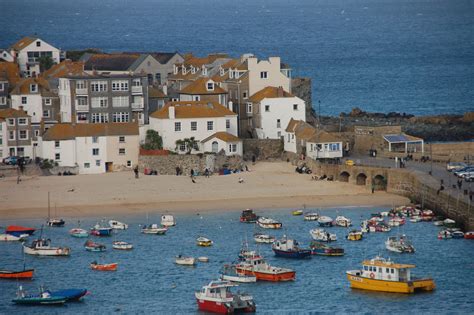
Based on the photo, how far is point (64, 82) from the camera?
3989 inches

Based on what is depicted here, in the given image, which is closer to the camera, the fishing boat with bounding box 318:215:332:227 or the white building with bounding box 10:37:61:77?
the fishing boat with bounding box 318:215:332:227

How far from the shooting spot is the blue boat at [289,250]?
75.9m

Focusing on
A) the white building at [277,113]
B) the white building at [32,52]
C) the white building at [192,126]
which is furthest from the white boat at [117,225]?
the white building at [32,52]

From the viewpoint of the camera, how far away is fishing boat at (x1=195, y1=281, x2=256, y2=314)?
65.6 m

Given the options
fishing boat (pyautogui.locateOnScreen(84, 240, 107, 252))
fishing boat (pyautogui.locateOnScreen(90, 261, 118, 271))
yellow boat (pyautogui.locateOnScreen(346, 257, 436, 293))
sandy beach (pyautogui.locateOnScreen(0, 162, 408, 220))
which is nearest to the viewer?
yellow boat (pyautogui.locateOnScreen(346, 257, 436, 293))

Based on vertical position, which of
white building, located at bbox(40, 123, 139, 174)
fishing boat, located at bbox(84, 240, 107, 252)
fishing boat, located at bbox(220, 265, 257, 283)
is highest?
white building, located at bbox(40, 123, 139, 174)

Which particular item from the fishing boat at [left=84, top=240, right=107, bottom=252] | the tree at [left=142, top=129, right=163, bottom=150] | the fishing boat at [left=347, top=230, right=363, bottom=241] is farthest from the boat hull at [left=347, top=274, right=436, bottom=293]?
the tree at [left=142, top=129, right=163, bottom=150]

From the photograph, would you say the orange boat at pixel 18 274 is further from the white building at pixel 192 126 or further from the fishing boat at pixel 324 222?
the white building at pixel 192 126

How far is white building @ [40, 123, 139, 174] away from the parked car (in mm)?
17258

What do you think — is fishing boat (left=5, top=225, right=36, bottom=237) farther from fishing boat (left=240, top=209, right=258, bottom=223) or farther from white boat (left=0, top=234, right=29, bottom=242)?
fishing boat (left=240, top=209, right=258, bottom=223)

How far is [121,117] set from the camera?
101 meters

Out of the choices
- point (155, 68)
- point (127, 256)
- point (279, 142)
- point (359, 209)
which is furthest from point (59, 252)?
point (155, 68)

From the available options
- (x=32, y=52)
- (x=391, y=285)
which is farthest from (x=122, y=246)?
(x=32, y=52)

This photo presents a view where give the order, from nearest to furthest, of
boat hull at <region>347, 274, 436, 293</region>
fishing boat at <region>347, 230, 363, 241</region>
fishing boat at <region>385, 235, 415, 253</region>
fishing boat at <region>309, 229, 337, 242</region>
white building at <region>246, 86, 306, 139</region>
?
boat hull at <region>347, 274, 436, 293</region>
fishing boat at <region>385, 235, 415, 253</region>
fishing boat at <region>309, 229, 337, 242</region>
fishing boat at <region>347, 230, 363, 241</region>
white building at <region>246, 86, 306, 139</region>
